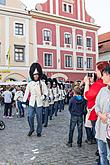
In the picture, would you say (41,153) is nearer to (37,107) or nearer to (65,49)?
(37,107)

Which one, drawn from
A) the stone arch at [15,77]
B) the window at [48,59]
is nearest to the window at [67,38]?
the window at [48,59]

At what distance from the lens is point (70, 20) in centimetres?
3519

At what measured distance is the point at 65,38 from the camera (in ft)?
116

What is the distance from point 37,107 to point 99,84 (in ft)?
11.4

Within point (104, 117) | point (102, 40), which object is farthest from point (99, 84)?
point (102, 40)

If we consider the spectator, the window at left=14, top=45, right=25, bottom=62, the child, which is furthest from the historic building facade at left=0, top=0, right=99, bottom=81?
the spectator

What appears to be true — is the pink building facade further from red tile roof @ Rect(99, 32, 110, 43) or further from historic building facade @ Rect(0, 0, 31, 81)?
red tile roof @ Rect(99, 32, 110, 43)

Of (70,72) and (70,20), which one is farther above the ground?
(70,20)

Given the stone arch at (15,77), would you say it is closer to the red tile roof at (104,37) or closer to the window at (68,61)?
the window at (68,61)

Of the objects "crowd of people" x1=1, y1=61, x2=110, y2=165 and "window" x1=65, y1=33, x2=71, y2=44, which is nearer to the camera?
"crowd of people" x1=1, y1=61, x2=110, y2=165

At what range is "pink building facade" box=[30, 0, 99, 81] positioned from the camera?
32.8 m

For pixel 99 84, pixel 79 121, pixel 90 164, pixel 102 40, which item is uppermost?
pixel 102 40

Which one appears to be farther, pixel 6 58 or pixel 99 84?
pixel 6 58

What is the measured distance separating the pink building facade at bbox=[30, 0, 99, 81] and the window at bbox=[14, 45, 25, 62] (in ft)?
5.89
